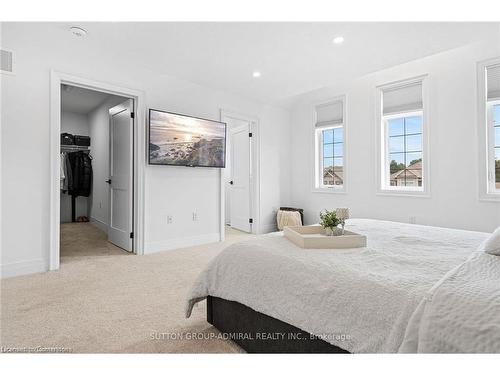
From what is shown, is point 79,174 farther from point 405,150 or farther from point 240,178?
point 405,150

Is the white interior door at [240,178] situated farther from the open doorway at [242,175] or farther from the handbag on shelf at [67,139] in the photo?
the handbag on shelf at [67,139]

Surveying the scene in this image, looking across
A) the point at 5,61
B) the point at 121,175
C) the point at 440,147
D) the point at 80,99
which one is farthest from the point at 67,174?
the point at 440,147

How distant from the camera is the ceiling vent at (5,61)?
2691 millimetres

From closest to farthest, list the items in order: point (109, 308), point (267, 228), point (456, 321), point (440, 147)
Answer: point (456, 321)
point (109, 308)
point (440, 147)
point (267, 228)

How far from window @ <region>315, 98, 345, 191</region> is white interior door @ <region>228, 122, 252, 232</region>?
4.19ft

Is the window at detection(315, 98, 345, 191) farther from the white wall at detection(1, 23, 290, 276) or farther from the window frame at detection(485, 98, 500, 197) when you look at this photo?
the window frame at detection(485, 98, 500, 197)

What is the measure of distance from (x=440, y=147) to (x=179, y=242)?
→ 12.0 ft

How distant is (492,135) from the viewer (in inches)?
130

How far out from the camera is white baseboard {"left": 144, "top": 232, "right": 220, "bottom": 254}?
3.71 metres

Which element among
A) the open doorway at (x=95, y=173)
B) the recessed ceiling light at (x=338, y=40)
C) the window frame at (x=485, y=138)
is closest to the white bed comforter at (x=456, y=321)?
the recessed ceiling light at (x=338, y=40)

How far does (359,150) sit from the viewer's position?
4.43 m
